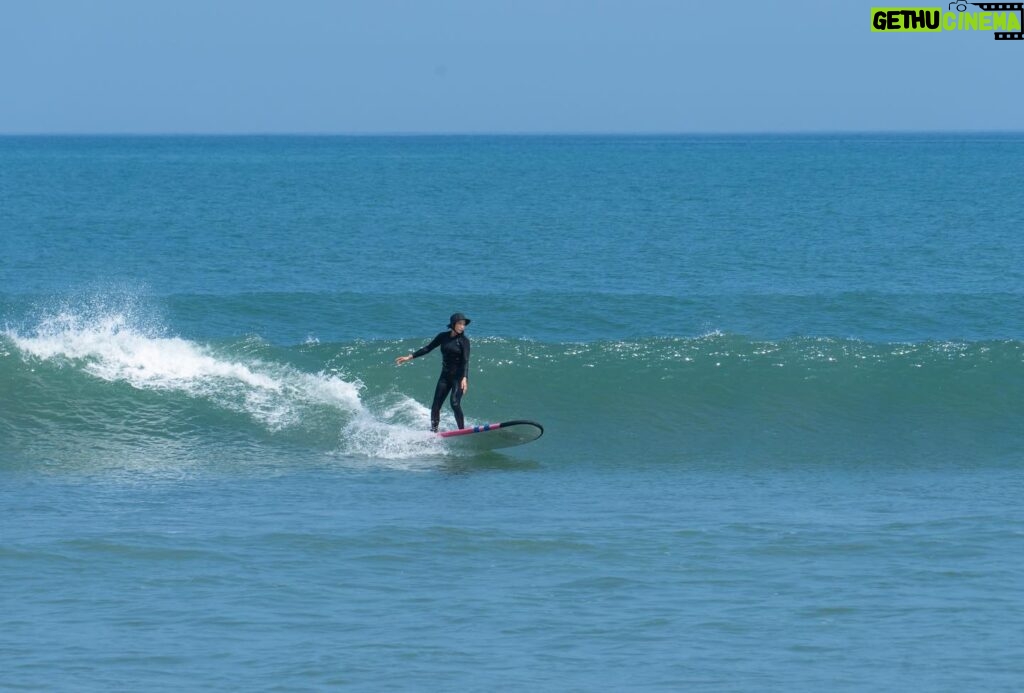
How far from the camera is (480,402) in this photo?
1886cm

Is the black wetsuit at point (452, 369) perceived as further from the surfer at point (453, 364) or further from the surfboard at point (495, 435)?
the surfboard at point (495, 435)

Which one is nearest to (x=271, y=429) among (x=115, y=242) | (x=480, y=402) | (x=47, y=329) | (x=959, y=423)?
(x=480, y=402)

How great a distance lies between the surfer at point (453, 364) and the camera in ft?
52.0

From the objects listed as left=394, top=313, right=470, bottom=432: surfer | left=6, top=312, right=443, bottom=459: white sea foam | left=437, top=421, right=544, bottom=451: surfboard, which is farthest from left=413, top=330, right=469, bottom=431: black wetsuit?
left=6, top=312, right=443, bottom=459: white sea foam

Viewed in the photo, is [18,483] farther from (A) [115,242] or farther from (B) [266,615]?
(A) [115,242]

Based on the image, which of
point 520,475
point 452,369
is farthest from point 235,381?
point 520,475

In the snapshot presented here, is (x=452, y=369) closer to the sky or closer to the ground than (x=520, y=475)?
closer to the sky

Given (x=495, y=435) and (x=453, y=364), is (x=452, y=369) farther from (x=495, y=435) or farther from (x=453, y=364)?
(x=495, y=435)

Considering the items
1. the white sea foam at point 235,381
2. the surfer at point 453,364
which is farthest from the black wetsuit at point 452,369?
the white sea foam at point 235,381

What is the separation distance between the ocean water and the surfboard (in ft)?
0.57

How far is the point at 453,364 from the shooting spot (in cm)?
1603

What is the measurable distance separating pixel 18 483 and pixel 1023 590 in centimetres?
1029

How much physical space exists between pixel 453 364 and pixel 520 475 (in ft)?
5.91

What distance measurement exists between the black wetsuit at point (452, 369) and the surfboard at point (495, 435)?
0.22m
